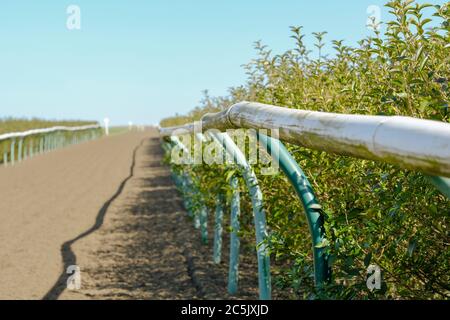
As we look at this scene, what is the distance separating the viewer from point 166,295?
6527 mm

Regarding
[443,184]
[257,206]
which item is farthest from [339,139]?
[257,206]

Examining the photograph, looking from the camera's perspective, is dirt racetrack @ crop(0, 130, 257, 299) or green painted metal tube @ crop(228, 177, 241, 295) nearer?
green painted metal tube @ crop(228, 177, 241, 295)

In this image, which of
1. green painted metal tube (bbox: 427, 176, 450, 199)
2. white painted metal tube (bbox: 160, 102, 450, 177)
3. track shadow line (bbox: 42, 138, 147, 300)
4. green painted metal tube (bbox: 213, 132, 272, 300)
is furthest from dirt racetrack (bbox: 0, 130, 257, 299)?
green painted metal tube (bbox: 427, 176, 450, 199)

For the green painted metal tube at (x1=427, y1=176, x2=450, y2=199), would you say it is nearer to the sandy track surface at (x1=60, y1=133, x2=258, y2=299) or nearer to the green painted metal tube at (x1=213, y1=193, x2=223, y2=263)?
the sandy track surface at (x1=60, y1=133, x2=258, y2=299)

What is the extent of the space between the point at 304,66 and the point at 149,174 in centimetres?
1501

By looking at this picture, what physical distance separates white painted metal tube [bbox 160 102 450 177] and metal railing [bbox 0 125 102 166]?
20.7 m

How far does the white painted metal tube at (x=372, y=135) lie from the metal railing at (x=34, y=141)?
2066 centimetres

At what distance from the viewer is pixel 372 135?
165cm

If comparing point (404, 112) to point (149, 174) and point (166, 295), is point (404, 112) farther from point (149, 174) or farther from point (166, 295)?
point (149, 174)

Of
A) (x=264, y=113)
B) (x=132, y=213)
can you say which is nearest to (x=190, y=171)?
(x=132, y=213)

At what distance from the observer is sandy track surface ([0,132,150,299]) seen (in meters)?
7.42

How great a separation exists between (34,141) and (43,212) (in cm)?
1713

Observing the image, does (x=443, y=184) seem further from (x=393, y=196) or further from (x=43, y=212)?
(x=43, y=212)
